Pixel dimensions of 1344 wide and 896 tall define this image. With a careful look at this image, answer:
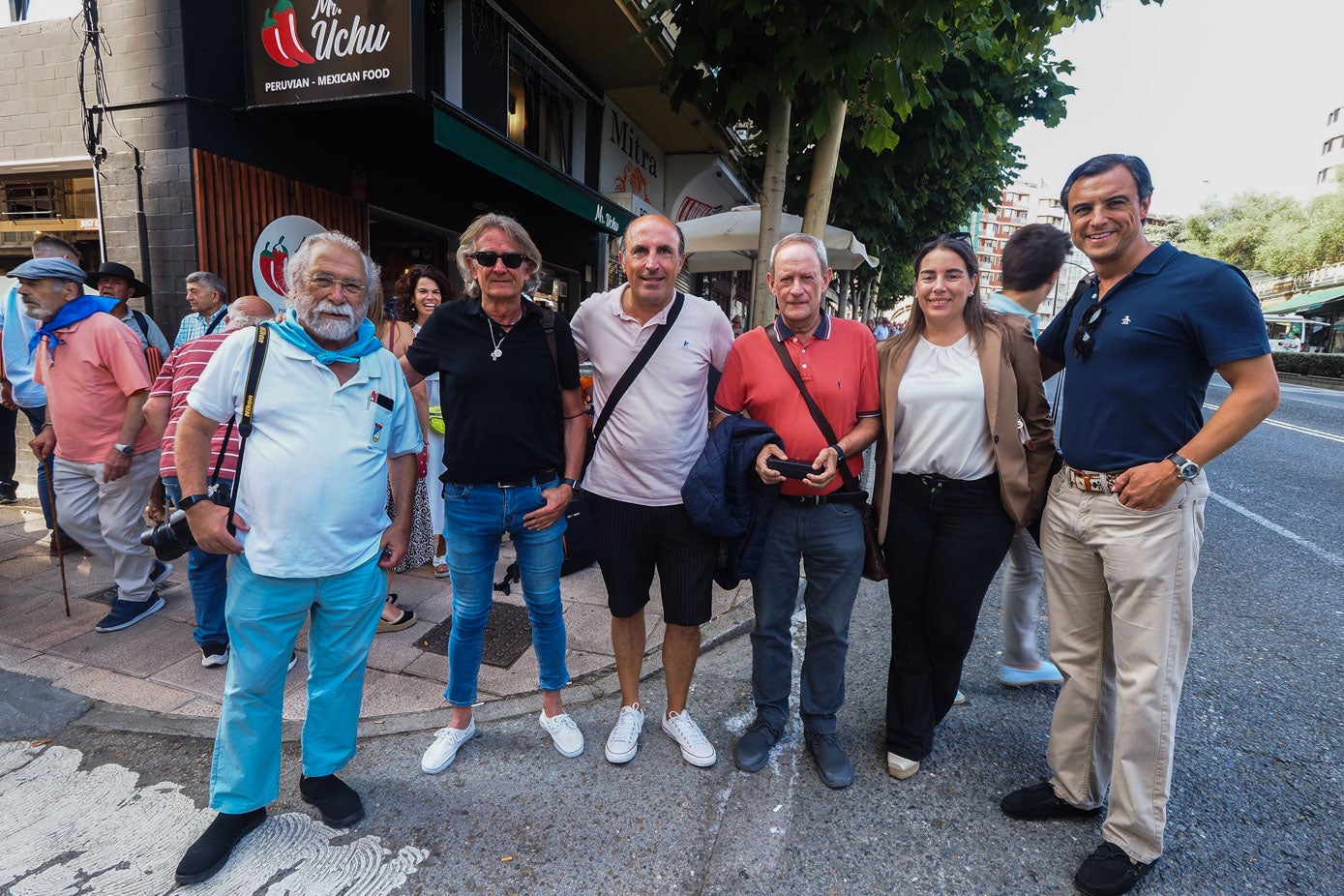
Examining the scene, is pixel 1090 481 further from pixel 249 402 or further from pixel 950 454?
pixel 249 402

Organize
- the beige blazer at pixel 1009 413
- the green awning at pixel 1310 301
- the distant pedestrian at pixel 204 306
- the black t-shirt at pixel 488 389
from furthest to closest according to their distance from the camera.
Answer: the green awning at pixel 1310 301 < the distant pedestrian at pixel 204 306 < the black t-shirt at pixel 488 389 < the beige blazer at pixel 1009 413

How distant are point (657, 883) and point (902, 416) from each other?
178 centimetres

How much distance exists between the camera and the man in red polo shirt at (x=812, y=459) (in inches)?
95.9

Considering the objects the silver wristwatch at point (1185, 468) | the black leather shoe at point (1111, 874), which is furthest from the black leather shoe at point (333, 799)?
the silver wristwatch at point (1185, 468)

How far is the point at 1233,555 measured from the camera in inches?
207

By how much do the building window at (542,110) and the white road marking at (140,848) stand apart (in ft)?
23.2

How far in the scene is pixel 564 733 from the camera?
2686 millimetres

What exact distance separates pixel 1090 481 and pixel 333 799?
9.05 feet

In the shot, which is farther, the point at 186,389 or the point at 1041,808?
the point at 186,389

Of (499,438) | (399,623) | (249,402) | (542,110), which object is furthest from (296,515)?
(542,110)

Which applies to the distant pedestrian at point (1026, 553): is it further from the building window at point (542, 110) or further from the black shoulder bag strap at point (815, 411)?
the building window at point (542, 110)

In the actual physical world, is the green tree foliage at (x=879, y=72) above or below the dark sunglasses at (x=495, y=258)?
above

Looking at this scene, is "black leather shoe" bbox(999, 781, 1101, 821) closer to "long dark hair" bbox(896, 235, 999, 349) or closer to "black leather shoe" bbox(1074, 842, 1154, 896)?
"black leather shoe" bbox(1074, 842, 1154, 896)

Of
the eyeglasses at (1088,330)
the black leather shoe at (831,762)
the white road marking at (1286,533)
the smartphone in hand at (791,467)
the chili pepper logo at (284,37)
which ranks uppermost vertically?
the chili pepper logo at (284,37)
